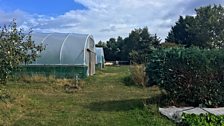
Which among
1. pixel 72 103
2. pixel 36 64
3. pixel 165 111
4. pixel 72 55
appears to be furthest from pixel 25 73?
pixel 165 111

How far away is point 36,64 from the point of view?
2306 cm

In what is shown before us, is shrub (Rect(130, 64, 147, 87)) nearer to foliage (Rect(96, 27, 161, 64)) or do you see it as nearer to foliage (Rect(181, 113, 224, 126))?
foliage (Rect(181, 113, 224, 126))

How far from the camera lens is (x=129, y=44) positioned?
61938mm

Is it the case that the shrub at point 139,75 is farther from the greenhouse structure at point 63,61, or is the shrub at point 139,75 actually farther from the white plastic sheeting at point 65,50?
the white plastic sheeting at point 65,50

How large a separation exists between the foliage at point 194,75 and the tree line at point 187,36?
91.0 feet

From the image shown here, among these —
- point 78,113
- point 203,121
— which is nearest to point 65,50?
point 78,113

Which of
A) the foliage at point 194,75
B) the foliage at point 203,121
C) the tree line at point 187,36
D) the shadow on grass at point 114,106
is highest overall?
the tree line at point 187,36

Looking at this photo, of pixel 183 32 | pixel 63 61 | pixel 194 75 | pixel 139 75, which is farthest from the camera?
pixel 183 32

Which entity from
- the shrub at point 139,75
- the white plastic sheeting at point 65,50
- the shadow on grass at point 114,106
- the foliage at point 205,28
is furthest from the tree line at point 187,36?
the shadow on grass at point 114,106

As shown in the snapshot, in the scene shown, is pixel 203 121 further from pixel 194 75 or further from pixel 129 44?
pixel 129 44

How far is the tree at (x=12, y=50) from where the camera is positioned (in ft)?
22.7

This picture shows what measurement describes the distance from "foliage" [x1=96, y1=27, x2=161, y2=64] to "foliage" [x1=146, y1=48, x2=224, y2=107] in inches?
1584

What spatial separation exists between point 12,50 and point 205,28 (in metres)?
44.5

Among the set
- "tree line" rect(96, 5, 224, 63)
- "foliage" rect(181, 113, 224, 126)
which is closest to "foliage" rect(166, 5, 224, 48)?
"tree line" rect(96, 5, 224, 63)
